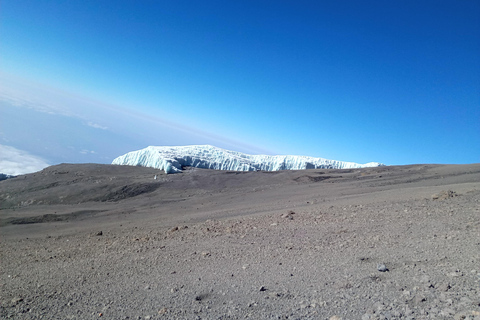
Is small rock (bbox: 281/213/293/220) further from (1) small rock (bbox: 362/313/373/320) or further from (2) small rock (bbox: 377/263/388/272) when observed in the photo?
(1) small rock (bbox: 362/313/373/320)

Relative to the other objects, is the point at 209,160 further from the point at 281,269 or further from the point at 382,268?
the point at 382,268

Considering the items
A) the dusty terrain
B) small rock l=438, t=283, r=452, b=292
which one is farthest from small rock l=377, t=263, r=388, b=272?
small rock l=438, t=283, r=452, b=292

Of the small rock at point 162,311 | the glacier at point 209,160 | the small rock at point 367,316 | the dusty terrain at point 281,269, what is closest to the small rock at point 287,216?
the dusty terrain at point 281,269

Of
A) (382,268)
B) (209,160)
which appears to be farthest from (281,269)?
(209,160)

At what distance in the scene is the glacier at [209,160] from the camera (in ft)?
114

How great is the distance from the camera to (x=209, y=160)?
38.6 m

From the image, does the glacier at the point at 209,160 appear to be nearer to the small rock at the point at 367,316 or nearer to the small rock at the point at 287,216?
the small rock at the point at 287,216

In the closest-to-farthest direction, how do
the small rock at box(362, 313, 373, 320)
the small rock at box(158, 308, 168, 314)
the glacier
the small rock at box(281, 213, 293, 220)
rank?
the small rock at box(362, 313, 373, 320), the small rock at box(158, 308, 168, 314), the small rock at box(281, 213, 293, 220), the glacier

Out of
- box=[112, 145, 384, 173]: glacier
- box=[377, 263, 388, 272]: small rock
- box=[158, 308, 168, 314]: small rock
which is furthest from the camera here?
box=[112, 145, 384, 173]: glacier

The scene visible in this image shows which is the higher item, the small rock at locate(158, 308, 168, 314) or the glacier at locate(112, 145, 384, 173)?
the glacier at locate(112, 145, 384, 173)

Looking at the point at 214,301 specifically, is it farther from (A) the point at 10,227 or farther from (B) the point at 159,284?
(A) the point at 10,227

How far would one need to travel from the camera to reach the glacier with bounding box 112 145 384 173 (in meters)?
34.6

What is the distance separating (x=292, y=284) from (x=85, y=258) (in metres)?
5.71

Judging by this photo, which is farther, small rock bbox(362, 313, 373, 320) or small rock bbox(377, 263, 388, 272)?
small rock bbox(377, 263, 388, 272)
